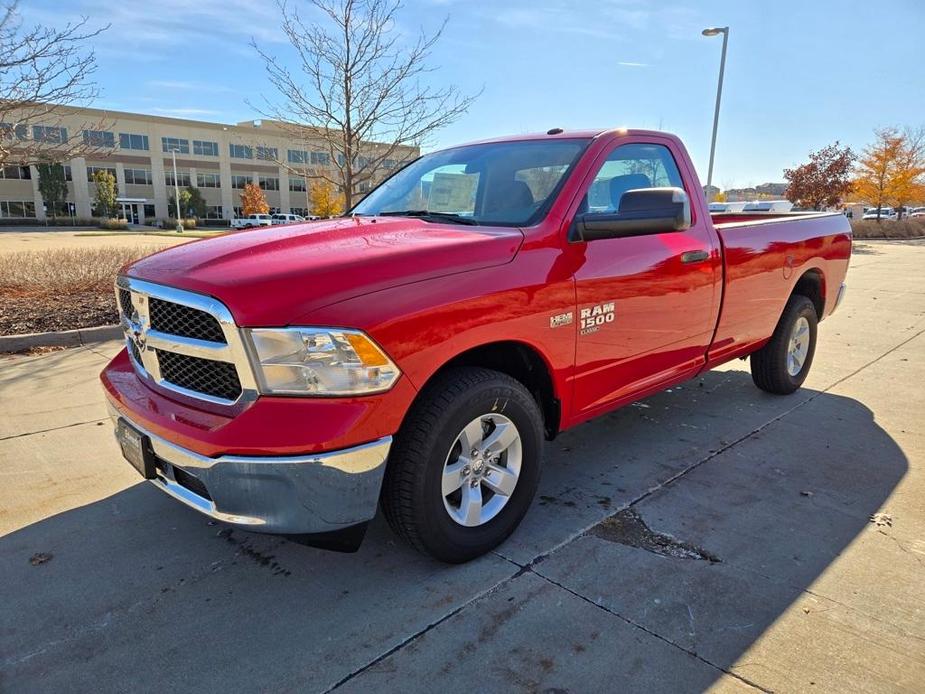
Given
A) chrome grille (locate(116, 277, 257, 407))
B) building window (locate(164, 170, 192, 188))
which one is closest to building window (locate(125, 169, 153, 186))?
building window (locate(164, 170, 192, 188))

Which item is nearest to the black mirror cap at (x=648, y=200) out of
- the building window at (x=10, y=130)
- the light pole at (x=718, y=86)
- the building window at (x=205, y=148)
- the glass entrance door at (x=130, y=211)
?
the building window at (x=10, y=130)

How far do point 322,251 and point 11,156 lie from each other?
30.8ft

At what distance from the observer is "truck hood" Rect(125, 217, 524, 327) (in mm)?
2162

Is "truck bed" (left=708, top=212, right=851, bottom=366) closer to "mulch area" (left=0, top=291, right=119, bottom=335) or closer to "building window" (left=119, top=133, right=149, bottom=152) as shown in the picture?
"mulch area" (left=0, top=291, right=119, bottom=335)

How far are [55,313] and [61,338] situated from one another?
0.97 metres

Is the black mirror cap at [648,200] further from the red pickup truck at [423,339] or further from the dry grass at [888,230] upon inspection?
the dry grass at [888,230]

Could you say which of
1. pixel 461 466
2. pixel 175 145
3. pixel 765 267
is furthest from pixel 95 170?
pixel 461 466

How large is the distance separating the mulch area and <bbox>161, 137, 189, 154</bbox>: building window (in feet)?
233

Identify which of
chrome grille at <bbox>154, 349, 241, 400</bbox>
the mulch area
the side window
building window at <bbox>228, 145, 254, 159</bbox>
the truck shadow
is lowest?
the truck shadow

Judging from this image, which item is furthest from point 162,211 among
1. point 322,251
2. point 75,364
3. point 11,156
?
point 322,251

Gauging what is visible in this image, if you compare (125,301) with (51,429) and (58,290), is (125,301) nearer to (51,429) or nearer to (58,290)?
(51,429)

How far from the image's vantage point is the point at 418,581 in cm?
266

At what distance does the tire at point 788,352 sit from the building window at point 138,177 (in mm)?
77553

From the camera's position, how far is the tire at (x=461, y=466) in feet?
7.89
